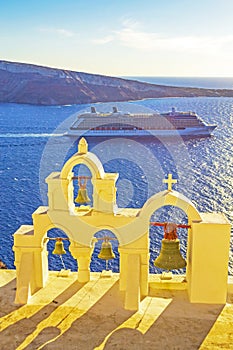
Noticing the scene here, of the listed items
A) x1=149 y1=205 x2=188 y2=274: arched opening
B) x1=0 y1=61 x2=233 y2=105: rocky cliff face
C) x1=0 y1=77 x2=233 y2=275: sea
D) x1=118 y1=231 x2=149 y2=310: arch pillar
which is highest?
x1=0 y1=61 x2=233 y2=105: rocky cliff face

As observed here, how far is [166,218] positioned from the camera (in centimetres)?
2469

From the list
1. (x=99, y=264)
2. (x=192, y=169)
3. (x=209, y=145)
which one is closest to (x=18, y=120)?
(x=209, y=145)

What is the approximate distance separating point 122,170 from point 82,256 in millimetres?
27096

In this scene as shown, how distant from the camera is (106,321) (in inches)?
351

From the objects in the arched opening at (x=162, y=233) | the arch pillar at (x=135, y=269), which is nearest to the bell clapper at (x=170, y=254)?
the arch pillar at (x=135, y=269)

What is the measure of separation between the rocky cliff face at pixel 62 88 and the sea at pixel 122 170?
3807 centimetres

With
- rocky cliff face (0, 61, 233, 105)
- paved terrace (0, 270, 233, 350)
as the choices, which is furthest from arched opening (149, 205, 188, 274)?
rocky cliff face (0, 61, 233, 105)

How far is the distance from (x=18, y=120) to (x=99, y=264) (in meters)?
53.1

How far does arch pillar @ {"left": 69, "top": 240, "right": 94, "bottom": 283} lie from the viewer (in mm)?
10203

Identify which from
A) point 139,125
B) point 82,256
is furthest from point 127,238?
point 139,125

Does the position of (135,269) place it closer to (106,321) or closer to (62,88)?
(106,321)

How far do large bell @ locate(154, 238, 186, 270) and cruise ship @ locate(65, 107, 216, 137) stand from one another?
152ft

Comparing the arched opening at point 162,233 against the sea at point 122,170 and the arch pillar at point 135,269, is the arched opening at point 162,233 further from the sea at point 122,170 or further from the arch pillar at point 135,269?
the arch pillar at point 135,269

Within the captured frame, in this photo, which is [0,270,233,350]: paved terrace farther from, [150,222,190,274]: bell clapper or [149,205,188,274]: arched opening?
[149,205,188,274]: arched opening
